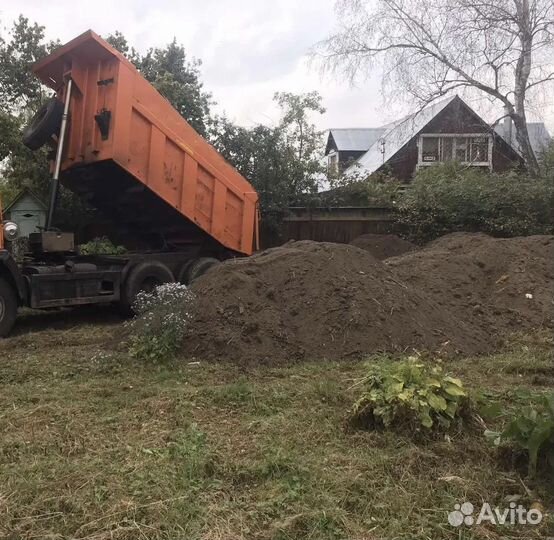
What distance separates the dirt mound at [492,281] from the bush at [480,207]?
334 cm

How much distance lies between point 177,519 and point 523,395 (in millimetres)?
2119

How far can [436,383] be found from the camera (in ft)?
12.6

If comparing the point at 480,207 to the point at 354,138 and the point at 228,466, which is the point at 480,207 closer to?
the point at 228,466

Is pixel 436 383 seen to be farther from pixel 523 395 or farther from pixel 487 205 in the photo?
pixel 487 205

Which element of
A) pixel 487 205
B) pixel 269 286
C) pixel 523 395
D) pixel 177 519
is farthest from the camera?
pixel 487 205

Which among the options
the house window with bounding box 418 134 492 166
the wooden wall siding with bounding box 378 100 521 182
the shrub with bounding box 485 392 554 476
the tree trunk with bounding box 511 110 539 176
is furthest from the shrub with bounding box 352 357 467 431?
the house window with bounding box 418 134 492 166

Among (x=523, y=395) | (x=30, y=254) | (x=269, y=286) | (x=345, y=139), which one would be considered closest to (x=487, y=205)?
(x=269, y=286)

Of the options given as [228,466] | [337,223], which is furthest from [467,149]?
[228,466]

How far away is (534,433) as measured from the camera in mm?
3029

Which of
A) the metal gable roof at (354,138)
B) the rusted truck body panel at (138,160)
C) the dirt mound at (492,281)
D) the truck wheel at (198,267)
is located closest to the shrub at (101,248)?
the rusted truck body panel at (138,160)

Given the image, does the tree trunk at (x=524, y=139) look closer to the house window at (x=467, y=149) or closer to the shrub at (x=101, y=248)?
the house window at (x=467, y=149)

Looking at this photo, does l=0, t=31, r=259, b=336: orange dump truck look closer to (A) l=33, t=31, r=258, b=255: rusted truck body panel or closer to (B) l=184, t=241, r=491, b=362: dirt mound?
(A) l=33, t=31, r=258, b=255: rusted truck body panel

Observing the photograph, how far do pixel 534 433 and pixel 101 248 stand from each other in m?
8.28

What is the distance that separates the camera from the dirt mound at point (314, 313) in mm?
6062
